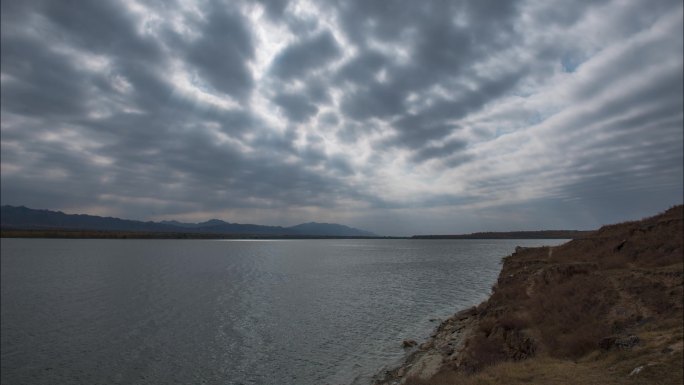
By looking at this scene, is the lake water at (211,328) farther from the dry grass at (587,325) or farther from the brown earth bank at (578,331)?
the dry grass at (587,325)

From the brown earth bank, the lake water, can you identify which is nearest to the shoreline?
the brown earth bank

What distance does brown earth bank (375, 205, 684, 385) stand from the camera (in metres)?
14.8

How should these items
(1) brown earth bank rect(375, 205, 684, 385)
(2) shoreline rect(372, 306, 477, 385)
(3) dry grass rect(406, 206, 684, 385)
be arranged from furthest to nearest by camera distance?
(2) shoreline rect(372, 306, 477, 385) → (1) brown earth bank rect(375, 205, 684, 385) → (3) dry grass rect(406, 206, 684, 385)

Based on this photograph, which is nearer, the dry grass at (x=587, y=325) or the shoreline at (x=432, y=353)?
the dry grass at (x=587, y=325)

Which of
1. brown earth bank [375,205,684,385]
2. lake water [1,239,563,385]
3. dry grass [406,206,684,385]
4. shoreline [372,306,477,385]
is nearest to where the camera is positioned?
dry grass [406,206,684,385]

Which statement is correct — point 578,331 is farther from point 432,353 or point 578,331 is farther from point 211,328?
point 211,328

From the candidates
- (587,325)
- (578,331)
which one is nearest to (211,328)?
(578,331)

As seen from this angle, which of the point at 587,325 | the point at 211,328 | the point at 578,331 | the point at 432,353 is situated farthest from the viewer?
the point at 211,328

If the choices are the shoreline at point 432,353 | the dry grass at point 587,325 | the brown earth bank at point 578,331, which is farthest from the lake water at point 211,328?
the dry grass at point 587,325

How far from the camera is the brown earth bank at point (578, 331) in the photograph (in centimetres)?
1475

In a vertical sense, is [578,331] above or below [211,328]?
above

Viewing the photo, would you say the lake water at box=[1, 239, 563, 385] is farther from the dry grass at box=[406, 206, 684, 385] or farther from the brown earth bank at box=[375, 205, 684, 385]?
the dry grass at box=[406, 206, 684, 385]

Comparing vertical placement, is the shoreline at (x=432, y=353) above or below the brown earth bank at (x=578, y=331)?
below

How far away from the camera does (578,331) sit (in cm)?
1981
